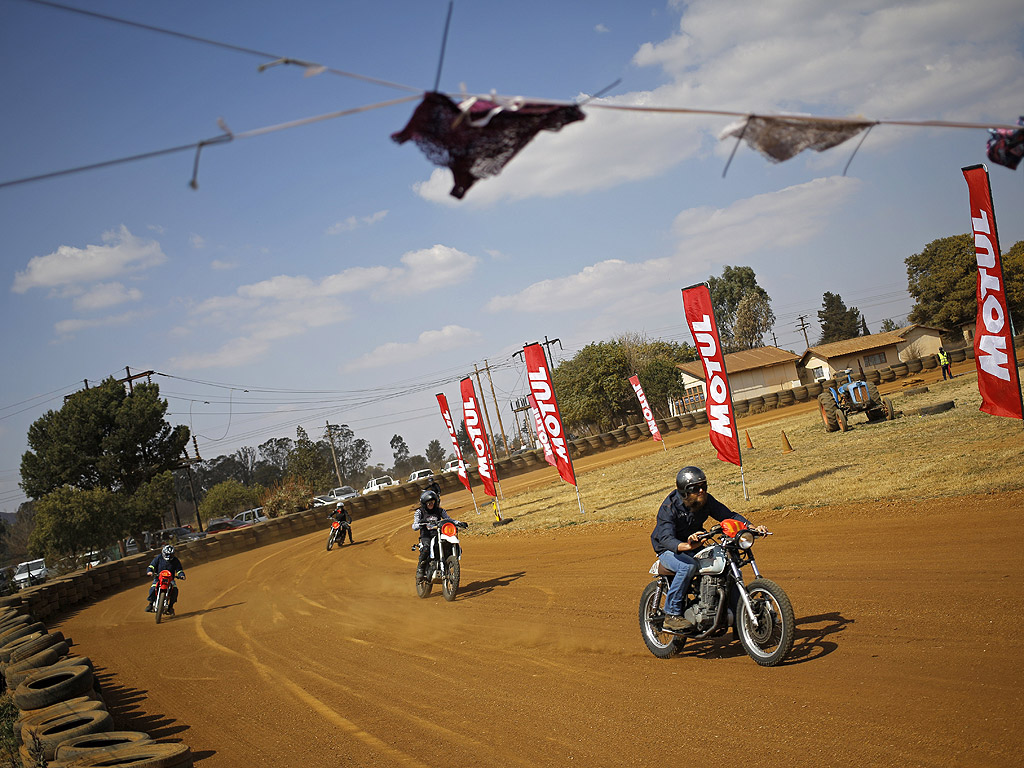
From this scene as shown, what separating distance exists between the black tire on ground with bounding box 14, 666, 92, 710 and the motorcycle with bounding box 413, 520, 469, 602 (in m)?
5.78

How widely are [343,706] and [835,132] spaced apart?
7114 mm

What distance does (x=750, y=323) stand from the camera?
348 feet

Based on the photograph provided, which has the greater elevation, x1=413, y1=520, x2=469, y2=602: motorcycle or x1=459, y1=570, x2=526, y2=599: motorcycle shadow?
x1=413, y1=520, x2=469, y2=602: motorcycle

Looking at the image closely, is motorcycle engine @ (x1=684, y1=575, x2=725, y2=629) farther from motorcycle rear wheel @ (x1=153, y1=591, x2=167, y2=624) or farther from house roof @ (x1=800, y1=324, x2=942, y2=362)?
house roof @ (x1=800, y1=324, x2=942, y2=362)

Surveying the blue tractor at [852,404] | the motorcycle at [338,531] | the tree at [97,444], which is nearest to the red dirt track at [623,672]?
the blue tractor at [852,404]

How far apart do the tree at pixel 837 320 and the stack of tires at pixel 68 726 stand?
124239 mm

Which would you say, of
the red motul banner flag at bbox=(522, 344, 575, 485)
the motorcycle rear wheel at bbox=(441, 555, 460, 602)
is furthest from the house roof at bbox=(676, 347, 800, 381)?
the motorcycle rear wheel at bbox=(441, 555, 460, 602)

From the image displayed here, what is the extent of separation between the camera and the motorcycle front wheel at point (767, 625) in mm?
6105

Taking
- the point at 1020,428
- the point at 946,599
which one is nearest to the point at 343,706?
the point at 946,599

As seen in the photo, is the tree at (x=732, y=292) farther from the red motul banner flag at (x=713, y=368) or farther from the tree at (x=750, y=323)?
the red motul banner flag at (x=713, y=368)

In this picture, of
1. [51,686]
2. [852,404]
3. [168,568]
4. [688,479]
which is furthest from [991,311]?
[168,568]

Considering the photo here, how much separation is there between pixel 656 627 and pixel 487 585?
6975mm

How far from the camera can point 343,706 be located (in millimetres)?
7820

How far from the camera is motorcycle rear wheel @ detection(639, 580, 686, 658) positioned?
23.7 feet
